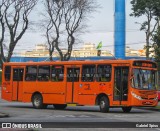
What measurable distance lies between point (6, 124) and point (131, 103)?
58.9 ft

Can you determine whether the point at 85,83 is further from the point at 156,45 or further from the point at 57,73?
the point at 156,45

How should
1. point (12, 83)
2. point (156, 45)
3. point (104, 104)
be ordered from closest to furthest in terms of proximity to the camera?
point (104, 104) < point (12, 83) < point (156, 45)

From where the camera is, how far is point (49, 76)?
2791cm

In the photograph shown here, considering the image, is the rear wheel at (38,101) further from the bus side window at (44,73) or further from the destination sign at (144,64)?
the destination sign at (144,64)

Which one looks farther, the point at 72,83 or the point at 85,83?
the point at 72,83

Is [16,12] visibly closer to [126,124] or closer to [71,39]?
[71,39]

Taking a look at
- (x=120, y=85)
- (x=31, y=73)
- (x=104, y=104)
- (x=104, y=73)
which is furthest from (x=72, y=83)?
(x=31, y=73)

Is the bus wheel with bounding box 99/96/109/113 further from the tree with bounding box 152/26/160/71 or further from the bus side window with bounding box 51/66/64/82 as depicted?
the tree with bounding box 152/26/160/71

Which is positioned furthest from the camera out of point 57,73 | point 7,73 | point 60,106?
point 7,73

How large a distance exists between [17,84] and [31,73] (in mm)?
1357

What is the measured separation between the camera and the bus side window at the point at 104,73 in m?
25.1

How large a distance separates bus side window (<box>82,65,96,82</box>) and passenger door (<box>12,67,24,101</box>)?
16.1 ft

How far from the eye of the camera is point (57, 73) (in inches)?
1081

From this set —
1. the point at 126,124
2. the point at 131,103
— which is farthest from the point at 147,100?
the point at 126,124
